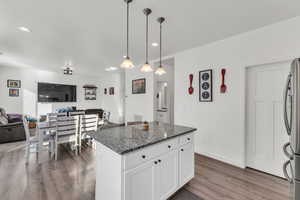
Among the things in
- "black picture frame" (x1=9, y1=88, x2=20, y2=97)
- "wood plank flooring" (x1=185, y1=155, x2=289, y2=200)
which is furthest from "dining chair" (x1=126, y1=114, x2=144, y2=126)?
"black picture frame" (x1=9, y1=88, x2=20, y2=97)

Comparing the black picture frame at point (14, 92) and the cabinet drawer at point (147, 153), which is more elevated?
the black picture frame at point (14, 92)

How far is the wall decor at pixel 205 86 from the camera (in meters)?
3.34

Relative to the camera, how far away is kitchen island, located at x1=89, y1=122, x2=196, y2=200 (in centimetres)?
137

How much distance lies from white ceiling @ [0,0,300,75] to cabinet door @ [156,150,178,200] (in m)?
2.11

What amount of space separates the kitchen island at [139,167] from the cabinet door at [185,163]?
0.05 ft

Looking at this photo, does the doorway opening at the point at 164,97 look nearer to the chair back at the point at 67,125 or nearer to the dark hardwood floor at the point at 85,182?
the dark hardwood floor at the point at 85,182

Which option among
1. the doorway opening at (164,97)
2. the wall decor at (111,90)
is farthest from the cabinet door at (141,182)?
the wall decor at (111,90)

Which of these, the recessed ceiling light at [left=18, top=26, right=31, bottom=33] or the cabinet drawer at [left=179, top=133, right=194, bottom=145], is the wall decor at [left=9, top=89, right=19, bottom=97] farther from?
the cabinet drawer at [left=179, top=133, right=194, bottom=145]

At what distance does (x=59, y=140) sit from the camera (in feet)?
11.0

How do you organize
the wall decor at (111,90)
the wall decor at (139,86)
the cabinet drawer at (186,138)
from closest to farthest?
the cabinet drawer at (186,138) → the wall decor at (139,86) → the wall decor at (111,90)

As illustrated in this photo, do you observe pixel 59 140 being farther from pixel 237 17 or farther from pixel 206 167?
pixel 237 17

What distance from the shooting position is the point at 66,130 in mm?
3459

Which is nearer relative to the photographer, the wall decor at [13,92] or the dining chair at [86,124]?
the dining chair at [86,124]

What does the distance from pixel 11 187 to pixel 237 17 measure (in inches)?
177
